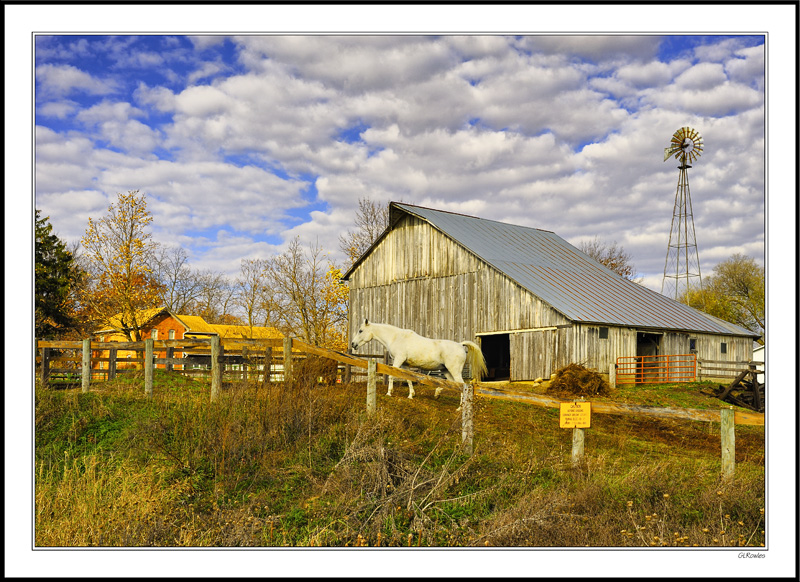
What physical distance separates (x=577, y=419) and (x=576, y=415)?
5 centimetres

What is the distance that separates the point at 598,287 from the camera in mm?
27188

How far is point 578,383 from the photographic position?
63.2 ft

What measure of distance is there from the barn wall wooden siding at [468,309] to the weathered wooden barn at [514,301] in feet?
0.14

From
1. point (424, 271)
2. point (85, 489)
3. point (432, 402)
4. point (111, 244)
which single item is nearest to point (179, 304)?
point (111, 244)

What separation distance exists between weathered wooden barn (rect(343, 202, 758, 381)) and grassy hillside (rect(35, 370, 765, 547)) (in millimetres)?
11358

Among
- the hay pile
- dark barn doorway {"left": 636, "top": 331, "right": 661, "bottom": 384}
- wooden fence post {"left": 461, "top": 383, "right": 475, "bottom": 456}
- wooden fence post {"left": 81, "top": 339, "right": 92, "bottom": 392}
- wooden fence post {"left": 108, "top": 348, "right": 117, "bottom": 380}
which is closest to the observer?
wooden fence post {"left": 461, "top": 383, "right": 475, "bottom": 456}

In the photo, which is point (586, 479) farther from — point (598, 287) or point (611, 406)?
point (598, 287)

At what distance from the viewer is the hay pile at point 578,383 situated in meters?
19.3

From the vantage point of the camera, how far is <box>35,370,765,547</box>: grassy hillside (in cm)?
613

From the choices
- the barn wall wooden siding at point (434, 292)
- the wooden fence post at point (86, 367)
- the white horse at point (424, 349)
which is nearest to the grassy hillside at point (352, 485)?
the wooden fence post at point (86, 367)

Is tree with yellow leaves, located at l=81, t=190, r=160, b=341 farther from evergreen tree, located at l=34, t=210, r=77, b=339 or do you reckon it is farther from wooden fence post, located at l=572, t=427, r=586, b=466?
wooden fence post, located at l=572, t=427, r=586, b=466

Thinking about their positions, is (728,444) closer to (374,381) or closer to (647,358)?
(374,381)

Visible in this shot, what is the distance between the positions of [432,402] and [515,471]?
667 cm

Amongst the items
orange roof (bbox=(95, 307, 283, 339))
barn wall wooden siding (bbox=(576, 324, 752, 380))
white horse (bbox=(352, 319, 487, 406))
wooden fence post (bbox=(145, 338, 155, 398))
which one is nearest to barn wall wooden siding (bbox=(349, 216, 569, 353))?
barn wall wooden siding (bbox=(576, 324, 752, 380))
